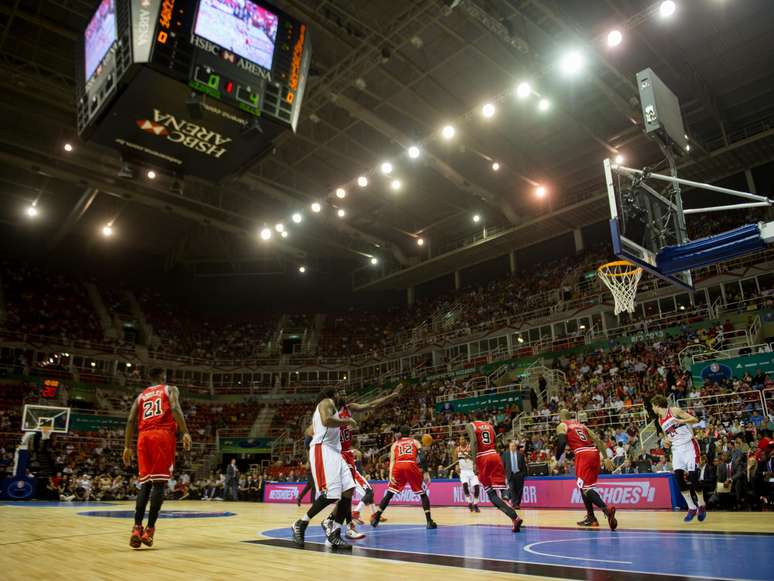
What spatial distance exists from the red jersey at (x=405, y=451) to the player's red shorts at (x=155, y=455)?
14.8ft

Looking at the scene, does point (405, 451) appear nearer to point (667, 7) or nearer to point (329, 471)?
point (329, 471)

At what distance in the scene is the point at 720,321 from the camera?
68.5ft

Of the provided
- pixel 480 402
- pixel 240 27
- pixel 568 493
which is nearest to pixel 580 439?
pixel 568 493

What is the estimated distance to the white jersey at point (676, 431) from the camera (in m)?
9.26

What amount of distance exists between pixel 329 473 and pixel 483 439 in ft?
13.4

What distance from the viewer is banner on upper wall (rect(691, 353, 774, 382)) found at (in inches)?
673

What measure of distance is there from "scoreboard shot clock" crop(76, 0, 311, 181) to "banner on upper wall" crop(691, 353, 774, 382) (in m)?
15.2

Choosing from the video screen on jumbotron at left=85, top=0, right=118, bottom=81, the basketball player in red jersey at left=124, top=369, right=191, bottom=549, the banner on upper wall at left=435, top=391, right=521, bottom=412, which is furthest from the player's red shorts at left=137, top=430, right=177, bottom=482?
the banner on upper wall at left=435, top=391, right=521, bottom=412

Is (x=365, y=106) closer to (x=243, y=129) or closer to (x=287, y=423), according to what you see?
(x=243, y=129)

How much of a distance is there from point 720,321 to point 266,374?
2486 cm

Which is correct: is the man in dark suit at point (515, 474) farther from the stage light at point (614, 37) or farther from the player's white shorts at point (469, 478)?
the stage light at point (614, 37)

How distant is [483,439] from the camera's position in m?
9.52

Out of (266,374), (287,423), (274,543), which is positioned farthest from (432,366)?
(274,543)

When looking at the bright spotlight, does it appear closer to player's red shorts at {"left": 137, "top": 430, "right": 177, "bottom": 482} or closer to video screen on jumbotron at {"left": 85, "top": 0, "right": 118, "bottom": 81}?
video screen on jumbotron at {"left": 85, "top": 0, "right": 118, "bottom": 81}
